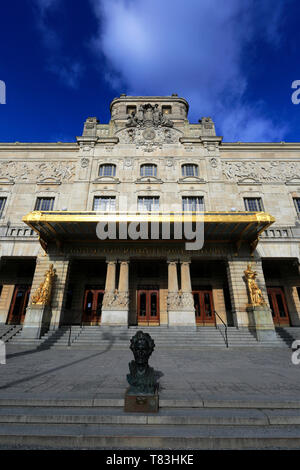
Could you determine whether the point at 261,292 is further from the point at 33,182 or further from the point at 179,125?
the point at 33,182

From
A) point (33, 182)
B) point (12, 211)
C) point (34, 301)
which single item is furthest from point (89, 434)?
point (33, 182)

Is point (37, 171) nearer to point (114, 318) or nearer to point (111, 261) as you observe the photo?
point (111, 261)

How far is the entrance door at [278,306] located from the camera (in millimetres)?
17567

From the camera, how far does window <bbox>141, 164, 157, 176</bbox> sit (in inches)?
785

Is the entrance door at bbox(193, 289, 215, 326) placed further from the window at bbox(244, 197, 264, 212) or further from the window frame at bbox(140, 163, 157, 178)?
the window frame at bbox(140, 163, 157, 178)

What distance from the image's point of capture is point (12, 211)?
18.0m

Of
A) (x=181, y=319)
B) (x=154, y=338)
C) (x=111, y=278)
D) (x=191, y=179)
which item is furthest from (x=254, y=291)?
(x=191, y=179)

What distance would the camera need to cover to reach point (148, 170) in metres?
20.1

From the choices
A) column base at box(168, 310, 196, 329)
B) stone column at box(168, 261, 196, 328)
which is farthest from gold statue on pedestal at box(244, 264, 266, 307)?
column base at box(168, 310, 196, 329)

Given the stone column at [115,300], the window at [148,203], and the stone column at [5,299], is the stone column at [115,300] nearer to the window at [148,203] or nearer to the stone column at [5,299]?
the window at [148,203]

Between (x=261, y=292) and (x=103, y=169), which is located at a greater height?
(x=103, y=169)

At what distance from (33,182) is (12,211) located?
320 cm
